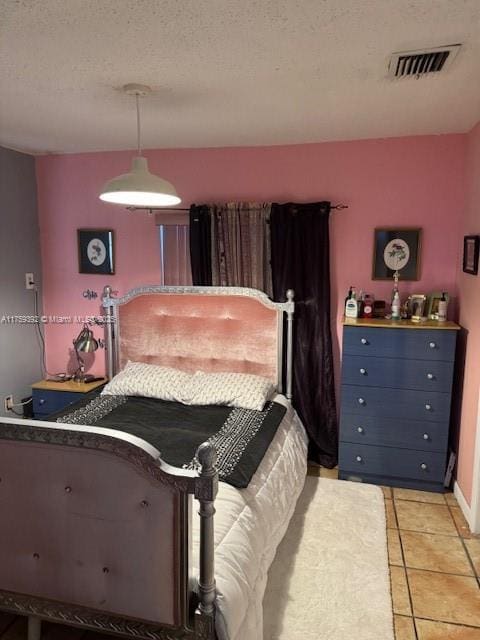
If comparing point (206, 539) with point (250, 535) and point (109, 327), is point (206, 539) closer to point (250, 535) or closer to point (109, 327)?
point (250, 535)

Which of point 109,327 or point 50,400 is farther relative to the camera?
point 109,327

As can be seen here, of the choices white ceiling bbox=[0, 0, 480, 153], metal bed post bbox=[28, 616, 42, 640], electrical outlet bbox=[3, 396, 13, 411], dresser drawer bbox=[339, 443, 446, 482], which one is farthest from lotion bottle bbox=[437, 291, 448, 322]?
electrical outlet bbox=[3, 396, 13, 411]

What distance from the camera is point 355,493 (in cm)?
319

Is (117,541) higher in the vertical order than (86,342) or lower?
lower

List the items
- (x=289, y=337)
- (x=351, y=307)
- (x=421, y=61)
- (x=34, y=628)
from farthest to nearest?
(x=289, y=337), (x=351, y=307), (x=421, y=61), (x=34, y=628)

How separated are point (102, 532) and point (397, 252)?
8.87 feet

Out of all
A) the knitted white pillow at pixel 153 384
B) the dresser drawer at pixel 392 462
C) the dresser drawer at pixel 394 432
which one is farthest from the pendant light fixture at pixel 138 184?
the dresser drawer at pixel 392 462

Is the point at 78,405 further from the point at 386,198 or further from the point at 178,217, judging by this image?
the point at 386,198

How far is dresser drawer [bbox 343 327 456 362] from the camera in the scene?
3.05 m

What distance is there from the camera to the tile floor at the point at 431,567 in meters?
2.07

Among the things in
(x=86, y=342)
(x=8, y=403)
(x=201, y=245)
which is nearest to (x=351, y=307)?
(x=201, y=245)

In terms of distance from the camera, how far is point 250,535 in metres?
1.95

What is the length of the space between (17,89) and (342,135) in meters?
2.03

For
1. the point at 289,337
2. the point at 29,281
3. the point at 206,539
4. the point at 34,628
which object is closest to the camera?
the point at 206,539
